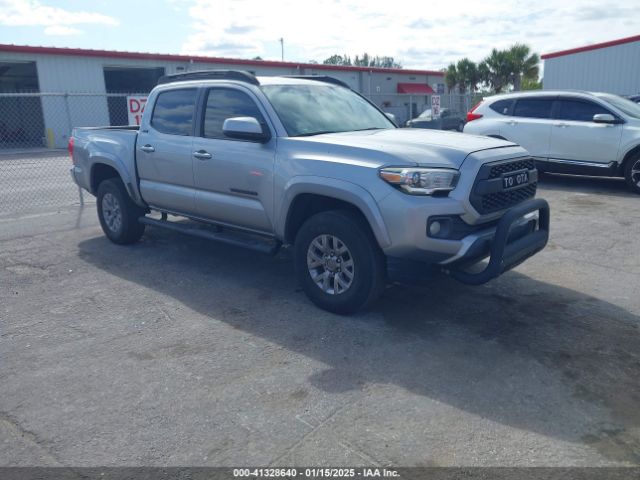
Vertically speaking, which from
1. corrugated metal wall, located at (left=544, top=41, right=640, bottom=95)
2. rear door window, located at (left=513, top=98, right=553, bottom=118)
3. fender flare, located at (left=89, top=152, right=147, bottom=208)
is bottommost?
fender flare, located at (left=89, top=152, right=147, bottom=208)

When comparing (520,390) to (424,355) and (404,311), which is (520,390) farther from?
(404,311)

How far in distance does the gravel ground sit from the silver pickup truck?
49 centimetres

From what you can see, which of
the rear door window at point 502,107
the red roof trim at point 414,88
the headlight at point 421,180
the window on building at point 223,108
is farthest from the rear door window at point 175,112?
the red roof trim at point 414,88

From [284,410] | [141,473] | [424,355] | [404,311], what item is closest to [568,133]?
[404,311]

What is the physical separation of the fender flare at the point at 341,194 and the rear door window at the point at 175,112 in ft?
5.63

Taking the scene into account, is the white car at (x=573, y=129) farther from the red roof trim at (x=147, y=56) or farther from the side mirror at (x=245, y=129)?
the red roof trim at (x=147, y=56)

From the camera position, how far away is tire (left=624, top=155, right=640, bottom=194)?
33.4ft

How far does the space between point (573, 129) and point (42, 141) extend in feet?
77.2

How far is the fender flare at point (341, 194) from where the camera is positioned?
4410 millimetres

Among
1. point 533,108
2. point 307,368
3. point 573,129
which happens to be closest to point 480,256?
point 307,368

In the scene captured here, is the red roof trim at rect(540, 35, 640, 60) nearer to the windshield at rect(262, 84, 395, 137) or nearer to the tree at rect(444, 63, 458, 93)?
the tree at rect(444, 63, 458, 93)

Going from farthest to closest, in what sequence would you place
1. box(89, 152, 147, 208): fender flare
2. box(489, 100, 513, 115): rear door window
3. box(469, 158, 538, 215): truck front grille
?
box(489, 100, 513, 115): rear door window → box(89, 152, 147, 208): fender flare → box(469, 158, 538, 215): truck front grille

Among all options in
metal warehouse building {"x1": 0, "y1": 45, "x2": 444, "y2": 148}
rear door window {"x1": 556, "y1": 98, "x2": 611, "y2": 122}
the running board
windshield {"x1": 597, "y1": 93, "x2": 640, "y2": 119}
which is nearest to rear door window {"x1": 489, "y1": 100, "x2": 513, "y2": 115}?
rear door window {"x1": 556, "y1": 98, "x2": 611, "y2": 122}

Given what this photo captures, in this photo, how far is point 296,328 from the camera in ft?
15.5
